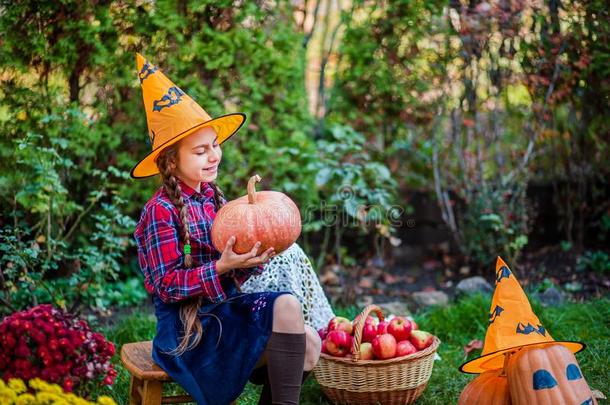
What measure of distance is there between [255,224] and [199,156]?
0.42 m

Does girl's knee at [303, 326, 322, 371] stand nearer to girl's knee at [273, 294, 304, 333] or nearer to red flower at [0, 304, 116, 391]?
girl's knee at [273, 294, 304, 333]

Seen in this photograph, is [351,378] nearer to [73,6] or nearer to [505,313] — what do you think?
[505,313]

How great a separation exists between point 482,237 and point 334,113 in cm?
157

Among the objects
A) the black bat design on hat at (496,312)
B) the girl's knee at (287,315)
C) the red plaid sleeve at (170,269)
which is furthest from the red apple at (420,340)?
the red plaid sleeve at (170,269)

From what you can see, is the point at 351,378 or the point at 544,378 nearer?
the point at 544,378

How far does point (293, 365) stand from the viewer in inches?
104

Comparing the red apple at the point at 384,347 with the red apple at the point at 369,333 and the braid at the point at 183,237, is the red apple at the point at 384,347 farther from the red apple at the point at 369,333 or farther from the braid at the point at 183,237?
the braid at the point at 183,237

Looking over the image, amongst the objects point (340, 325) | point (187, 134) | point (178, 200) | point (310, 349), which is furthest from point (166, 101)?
point (340, 325)

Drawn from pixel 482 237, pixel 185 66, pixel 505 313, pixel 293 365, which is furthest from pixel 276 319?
pixel 482 237

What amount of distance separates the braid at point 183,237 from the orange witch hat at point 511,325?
1078 mm

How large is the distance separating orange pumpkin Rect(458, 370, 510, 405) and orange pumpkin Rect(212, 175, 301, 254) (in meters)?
0.98

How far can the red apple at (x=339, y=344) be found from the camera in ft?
10.5

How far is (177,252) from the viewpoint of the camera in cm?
272

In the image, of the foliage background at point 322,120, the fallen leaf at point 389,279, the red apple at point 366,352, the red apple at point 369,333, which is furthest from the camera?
the fallen leaf at point 389,279
